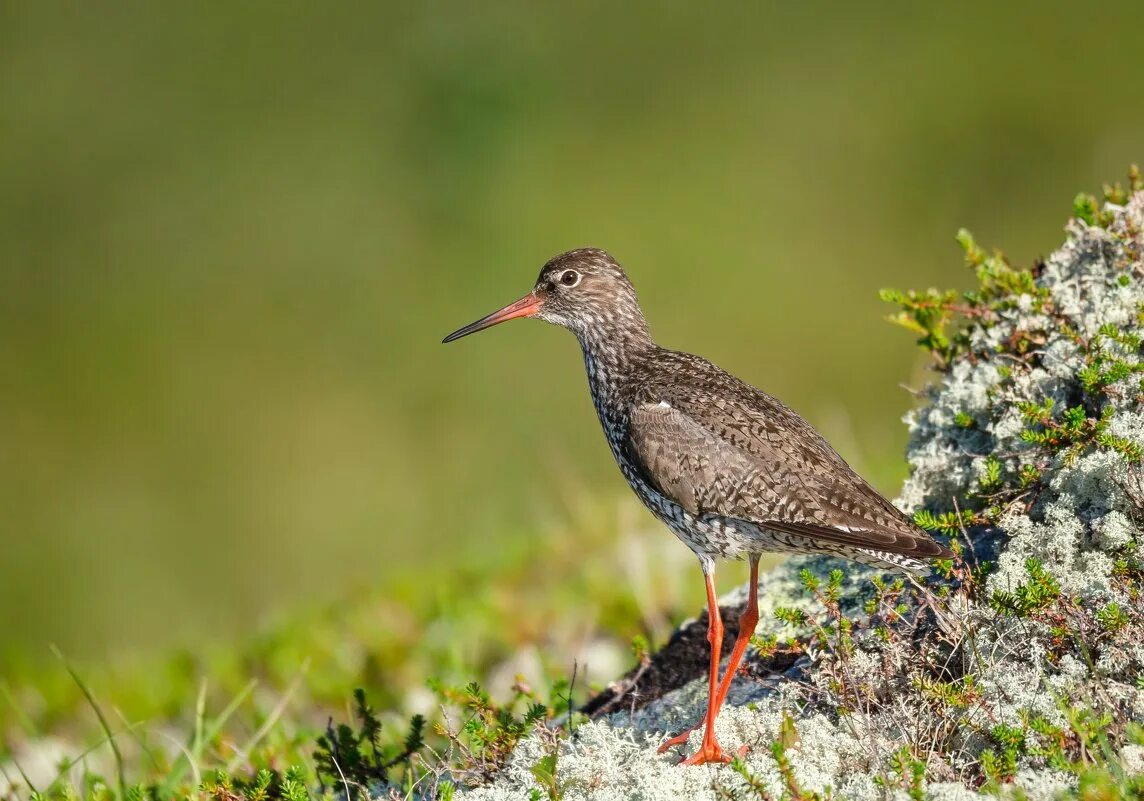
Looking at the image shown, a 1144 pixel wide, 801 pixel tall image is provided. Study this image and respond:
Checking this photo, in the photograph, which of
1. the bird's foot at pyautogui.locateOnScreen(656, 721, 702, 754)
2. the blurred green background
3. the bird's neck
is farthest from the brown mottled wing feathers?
the blurred green background

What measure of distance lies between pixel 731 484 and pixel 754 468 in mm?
109

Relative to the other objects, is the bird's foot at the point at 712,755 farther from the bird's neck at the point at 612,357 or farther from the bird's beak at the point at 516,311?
the bird's beak at the point at 516,311

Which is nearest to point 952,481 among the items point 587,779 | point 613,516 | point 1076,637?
point 1076,637

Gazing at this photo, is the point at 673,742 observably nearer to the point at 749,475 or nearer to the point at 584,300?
the point at 749,475

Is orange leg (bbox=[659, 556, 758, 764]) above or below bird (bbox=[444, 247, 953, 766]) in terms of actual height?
below

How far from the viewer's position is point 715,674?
4652mm

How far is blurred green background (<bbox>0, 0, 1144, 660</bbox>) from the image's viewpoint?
1484cm

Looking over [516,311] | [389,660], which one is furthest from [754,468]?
[389,660]

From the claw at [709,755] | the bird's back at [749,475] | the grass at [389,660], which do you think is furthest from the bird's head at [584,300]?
the claw at [709,755]

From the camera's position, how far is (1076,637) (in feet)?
13.1

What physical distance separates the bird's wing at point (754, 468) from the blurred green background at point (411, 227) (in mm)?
7056

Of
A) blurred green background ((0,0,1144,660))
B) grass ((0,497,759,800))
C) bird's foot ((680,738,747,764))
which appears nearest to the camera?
bird's foot ((680,738,747,764))

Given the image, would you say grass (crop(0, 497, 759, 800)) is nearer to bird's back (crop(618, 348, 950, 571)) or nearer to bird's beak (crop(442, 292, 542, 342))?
bird's back (crop(618, 348, 950, 571))

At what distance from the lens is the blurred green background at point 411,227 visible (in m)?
14.8
